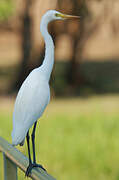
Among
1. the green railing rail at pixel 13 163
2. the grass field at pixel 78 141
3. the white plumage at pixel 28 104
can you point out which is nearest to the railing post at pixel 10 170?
the green railing rail at pixel 13 163

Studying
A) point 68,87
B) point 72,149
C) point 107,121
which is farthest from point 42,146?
point 68,87

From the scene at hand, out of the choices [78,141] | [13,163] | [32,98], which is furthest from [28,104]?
[78,141]

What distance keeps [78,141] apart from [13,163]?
4.35 metres

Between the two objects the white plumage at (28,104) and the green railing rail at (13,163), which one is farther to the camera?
the white plumage at (28,104)

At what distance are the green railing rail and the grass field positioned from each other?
9.77 feet

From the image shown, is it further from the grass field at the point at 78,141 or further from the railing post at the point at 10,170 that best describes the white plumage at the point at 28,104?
the grass field at the point at 78,141

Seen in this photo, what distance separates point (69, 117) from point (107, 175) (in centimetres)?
294

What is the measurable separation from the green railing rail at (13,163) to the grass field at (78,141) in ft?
9.77

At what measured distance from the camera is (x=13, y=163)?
1.89 meters

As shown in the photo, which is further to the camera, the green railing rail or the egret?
the egret

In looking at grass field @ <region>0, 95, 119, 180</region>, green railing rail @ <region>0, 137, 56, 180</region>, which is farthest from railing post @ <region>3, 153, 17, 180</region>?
grass field @ <region>0, 95, 119, 180</region>

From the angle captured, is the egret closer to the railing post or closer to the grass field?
the railing post

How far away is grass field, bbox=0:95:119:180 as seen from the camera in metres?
5.09

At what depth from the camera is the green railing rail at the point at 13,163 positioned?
1.61 m
